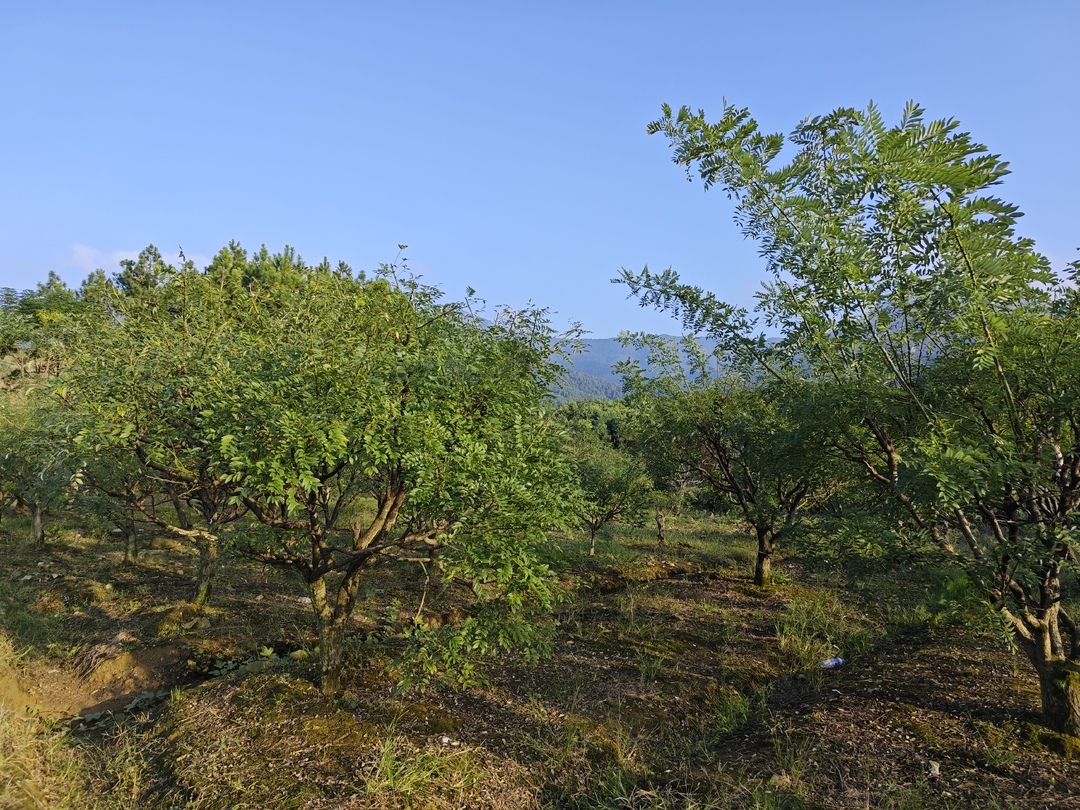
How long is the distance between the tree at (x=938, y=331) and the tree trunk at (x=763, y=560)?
7.65 meters

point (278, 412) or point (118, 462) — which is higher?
point (278, 412)

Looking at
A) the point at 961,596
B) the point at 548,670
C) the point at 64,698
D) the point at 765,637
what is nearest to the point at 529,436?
the point at 548,670

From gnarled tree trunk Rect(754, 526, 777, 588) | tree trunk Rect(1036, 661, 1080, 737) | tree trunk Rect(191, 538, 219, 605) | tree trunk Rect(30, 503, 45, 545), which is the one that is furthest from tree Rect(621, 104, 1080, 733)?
tree trunk Rect(30, 503, 45, 545)

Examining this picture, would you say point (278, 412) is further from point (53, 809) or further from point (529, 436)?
point (53, 809)

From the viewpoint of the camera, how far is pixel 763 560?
43.4 feet

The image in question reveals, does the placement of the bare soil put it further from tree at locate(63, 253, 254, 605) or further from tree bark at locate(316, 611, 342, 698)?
tree at locate(63, 253, 254, 605)

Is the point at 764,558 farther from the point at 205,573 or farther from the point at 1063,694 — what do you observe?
the point at 205,573

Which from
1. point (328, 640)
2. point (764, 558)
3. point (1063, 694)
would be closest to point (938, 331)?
point (1063, 694)

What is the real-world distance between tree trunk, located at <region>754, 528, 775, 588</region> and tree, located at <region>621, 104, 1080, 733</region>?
7648 mm

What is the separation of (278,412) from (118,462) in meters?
4.18

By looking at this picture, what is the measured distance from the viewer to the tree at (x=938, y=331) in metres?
3.80

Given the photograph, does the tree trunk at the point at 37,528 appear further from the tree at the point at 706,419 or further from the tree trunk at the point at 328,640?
the tree at the point at 706,419

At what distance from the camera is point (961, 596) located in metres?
5.72

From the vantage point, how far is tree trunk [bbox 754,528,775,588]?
42.7 feet
